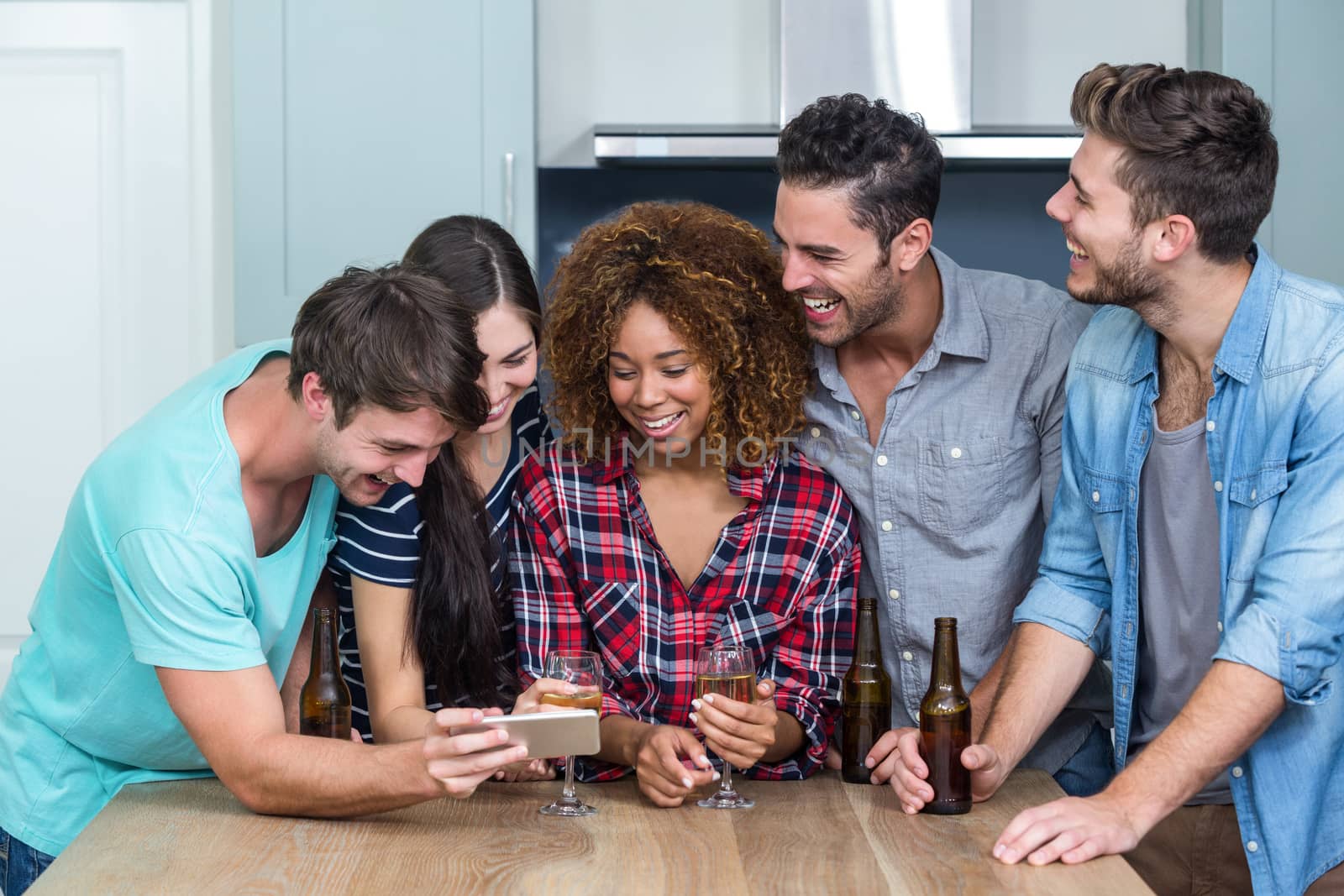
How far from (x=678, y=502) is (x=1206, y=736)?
2.51ft

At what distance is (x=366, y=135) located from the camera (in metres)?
3.22

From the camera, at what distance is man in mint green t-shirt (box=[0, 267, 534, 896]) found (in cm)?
153

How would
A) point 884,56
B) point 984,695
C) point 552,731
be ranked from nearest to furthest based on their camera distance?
point 552,731 < point 984,695 < point 884,56

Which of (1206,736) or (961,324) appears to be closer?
(1206,736)

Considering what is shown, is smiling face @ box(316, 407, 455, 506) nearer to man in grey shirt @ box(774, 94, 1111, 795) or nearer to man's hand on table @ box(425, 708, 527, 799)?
man's hand on table @ box(425, 708, 527, 799)

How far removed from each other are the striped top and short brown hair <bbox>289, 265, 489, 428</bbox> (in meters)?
0.23

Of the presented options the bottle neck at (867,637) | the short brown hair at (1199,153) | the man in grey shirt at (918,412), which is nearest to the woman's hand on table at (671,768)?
the bottle neck at (867,637)

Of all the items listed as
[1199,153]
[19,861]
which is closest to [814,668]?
[1199,153]

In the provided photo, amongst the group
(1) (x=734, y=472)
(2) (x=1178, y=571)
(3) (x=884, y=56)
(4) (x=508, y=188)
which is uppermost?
(3) (x=884, y=56)

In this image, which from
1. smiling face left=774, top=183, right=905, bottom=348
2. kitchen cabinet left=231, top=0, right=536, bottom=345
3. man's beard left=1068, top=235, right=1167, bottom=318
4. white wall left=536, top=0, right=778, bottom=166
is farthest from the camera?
white wall left=536, top=0, right=778, bottom=166

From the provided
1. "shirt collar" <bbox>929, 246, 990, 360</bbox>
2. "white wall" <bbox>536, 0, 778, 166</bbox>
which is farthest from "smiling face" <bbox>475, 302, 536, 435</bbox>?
"white wall" <bbox>536, 0, 778, 166</bbox>

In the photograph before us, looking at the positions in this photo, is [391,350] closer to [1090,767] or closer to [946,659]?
[946,659]

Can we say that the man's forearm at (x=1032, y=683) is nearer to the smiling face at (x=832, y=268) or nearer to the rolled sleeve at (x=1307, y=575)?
the rolled sleeve at (x=1307, y=575)

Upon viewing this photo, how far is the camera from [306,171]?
3215mm
